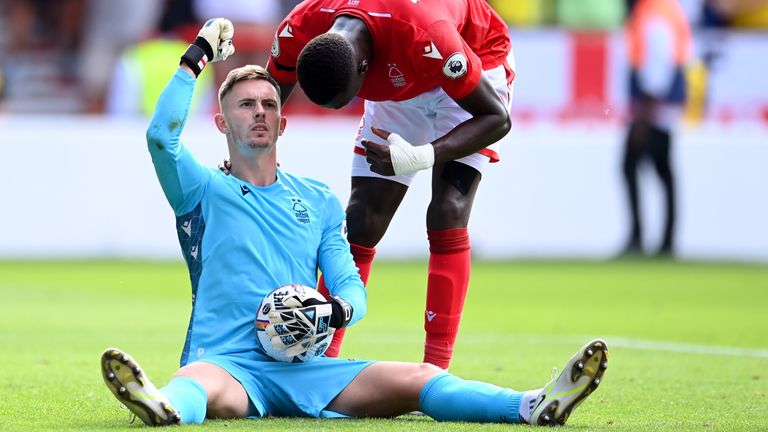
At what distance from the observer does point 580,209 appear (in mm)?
18000

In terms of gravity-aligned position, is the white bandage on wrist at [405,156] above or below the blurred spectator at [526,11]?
below

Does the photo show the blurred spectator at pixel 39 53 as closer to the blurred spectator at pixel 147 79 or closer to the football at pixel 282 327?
the blurred spectator at pixel 147 79

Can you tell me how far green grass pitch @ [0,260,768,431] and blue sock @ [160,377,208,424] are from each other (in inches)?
3.4

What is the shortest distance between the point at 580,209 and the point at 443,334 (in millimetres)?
11591

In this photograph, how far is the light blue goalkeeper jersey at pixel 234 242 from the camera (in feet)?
18.2

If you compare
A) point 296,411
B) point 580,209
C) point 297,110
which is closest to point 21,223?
point 297,110

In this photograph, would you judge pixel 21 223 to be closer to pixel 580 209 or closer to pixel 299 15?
pixel 580 209

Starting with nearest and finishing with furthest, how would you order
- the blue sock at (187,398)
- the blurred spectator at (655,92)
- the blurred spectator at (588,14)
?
the blue sock at (187,398) < the blurred spectator at (655,92) < the blurred spectator at (588,14)

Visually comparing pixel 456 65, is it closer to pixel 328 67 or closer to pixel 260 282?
pixel 328 67

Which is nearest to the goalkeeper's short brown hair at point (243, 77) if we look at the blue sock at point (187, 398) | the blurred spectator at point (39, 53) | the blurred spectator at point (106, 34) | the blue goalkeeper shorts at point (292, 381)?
the blue goalkeeper shorts at point (292, 381)

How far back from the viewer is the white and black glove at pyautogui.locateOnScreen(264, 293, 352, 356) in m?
5.38

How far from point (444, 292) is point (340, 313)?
52.1 inches

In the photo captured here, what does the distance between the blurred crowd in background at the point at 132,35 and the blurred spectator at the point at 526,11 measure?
14 millimetres

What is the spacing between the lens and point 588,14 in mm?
19984
